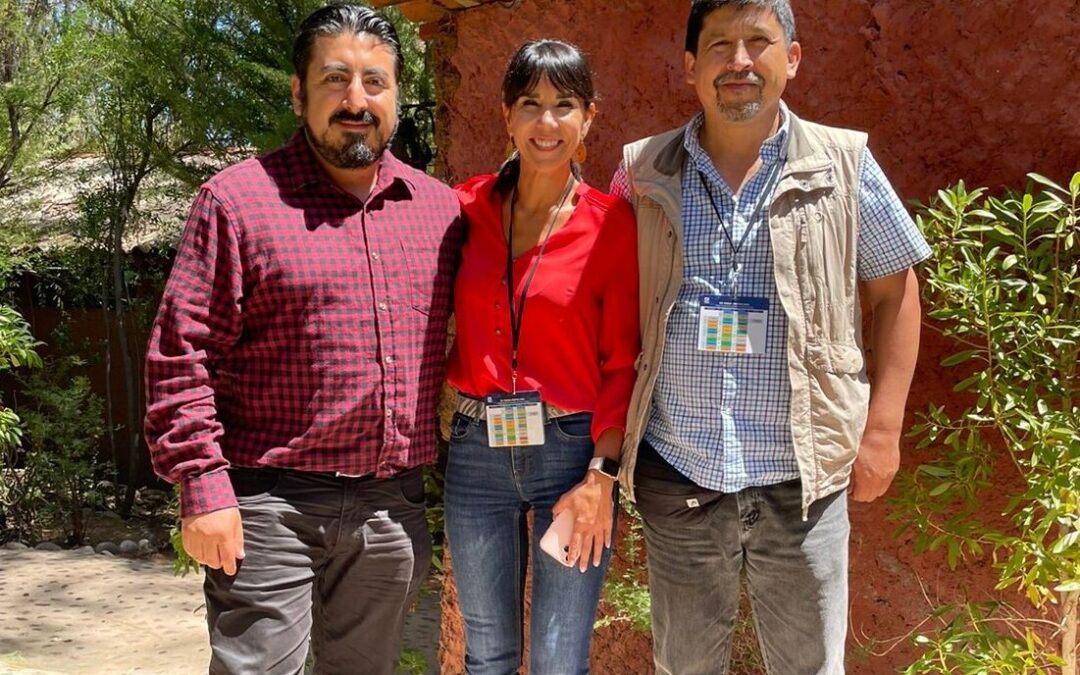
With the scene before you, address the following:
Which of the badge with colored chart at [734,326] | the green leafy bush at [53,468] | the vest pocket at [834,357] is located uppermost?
the badge with colored chart at [734,326]

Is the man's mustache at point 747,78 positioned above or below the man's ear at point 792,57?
below

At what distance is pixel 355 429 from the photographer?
2.20 meters

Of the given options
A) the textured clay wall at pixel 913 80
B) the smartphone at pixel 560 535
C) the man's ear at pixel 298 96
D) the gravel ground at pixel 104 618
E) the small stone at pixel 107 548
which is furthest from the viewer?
the small stone at pixel 107 548

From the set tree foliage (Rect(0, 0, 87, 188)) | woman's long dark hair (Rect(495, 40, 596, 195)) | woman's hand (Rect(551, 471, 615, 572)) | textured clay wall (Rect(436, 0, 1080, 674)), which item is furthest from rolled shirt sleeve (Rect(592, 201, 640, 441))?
tree foliage (Rect(0, 0, 87, 188))

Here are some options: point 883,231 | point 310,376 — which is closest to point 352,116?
point 310,376

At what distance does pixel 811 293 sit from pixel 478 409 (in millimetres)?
760

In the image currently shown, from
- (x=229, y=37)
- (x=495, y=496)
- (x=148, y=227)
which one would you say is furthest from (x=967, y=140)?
(x=148, y=227)

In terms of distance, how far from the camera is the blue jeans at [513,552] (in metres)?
2.26

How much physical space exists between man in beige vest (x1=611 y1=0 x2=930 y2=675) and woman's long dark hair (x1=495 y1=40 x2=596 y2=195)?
0.79 ft

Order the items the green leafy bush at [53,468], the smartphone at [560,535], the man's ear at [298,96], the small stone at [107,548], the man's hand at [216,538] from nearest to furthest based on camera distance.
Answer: the man's hand at [216,538], the smartphone at [560,535], the man's ear at [298,96], the small stone at [107,548], the green leafy bush at [53,468]

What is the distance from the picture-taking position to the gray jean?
216cm

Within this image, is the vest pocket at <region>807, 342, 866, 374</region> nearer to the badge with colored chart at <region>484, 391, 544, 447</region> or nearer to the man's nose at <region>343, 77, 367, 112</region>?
the badge with colored chart at <region>484, 391, 544, 447</region>

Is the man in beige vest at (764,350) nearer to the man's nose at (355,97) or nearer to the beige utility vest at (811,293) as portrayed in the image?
the beige utility vest at (811,293)

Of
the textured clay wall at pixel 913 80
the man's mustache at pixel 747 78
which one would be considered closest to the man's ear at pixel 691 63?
the man's mustache at pixel 747 78
